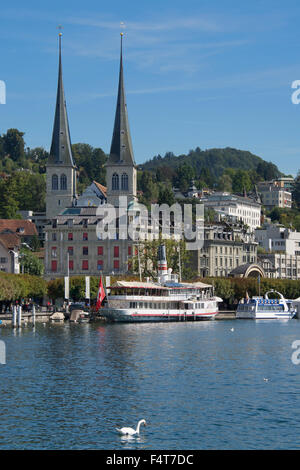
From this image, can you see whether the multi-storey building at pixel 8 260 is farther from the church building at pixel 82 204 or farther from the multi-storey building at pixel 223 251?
the multi-storey building at pixel 223 251

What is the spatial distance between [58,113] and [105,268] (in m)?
36.8

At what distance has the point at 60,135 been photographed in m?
180

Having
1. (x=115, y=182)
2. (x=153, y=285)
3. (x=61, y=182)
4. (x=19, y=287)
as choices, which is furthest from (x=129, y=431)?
(x=61, y=182)

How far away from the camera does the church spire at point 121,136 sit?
580ft

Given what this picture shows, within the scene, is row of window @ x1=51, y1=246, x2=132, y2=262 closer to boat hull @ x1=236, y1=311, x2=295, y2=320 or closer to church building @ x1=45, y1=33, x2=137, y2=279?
church building @ x1=45, y1=33, x2=137, y2=279

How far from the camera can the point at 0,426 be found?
4212 centimetres

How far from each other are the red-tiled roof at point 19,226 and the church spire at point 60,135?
18286 millimetres

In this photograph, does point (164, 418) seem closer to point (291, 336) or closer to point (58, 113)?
point (291, 336)

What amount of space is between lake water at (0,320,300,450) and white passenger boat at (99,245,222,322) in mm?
32132

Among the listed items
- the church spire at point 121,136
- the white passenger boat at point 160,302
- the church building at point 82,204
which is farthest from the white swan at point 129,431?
the church spire at point 121,136

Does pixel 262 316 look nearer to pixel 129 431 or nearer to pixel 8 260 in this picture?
pixel 8 260

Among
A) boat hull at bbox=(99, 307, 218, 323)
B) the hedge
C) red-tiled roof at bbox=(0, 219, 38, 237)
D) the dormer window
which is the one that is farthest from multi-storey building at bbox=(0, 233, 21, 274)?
boat hull at bbox=(99, 307, 218, 323)

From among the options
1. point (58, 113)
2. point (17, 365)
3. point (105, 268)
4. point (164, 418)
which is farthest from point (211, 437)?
point (58, 113)

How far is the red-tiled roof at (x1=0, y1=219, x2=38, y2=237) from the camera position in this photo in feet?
627
